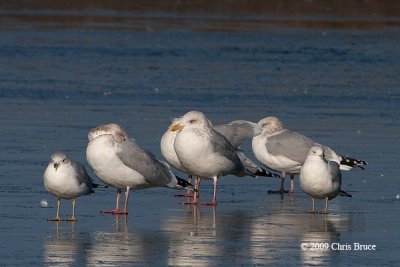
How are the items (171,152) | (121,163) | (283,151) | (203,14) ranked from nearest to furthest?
(121,163) < (171,152) < (283,151) < (203,14)

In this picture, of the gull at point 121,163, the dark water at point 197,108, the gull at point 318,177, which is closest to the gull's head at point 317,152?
the gull at point 318,177

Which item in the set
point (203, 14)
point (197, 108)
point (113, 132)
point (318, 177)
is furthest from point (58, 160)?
point (203, 14)

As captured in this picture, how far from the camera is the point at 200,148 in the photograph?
42.0 ft

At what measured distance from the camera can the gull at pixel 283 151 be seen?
13.8 m

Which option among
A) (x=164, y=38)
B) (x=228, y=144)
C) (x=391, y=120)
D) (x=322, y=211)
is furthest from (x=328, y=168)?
(x=164, y=38)

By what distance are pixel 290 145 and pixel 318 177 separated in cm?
207

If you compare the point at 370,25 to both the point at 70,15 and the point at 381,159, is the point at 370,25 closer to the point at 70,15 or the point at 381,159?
the point at 70,15

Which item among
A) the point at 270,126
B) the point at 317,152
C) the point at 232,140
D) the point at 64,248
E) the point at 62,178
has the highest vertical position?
the point at 270,126

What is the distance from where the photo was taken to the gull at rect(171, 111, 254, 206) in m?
12.8

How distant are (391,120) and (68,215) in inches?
347

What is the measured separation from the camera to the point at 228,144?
1324 centimetres

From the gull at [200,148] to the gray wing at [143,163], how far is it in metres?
0.51

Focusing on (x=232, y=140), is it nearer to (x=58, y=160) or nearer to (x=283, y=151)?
(x=283, y=151)

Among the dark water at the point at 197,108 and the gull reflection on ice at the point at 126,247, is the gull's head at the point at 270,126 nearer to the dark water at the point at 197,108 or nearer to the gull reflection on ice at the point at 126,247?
the dark water at the point at 197,108
